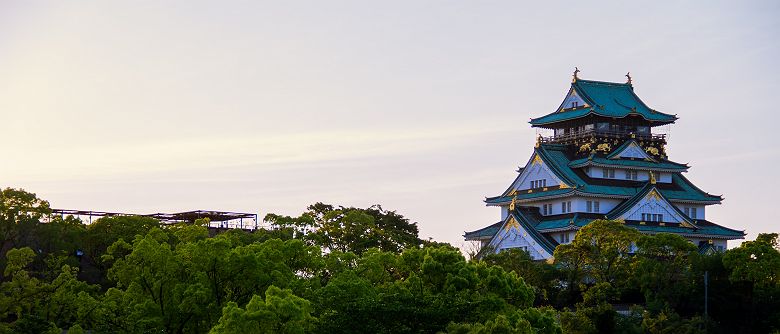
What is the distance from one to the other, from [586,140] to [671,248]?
2011 centimetres

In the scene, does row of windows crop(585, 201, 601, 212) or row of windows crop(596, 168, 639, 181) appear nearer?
row of windows crop(585, 201, 601, 212)

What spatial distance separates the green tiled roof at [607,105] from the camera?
86.5 metres

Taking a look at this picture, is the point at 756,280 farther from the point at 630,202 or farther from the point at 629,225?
the point at 630,202

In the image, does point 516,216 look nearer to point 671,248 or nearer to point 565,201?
point 565,201

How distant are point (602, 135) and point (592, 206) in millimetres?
5657

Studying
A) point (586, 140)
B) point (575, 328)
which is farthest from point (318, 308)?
point (586, 140)

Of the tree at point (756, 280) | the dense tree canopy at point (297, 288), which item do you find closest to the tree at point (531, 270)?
the dense tree canopy at point (297, 288)

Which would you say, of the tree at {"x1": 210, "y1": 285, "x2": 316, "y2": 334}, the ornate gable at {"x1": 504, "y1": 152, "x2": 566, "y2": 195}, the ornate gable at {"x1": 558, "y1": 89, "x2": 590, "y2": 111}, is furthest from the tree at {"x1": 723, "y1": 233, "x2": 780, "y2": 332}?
the tree at {"x1": 210, "y1": 285, "x2": 316, "y2": 334}

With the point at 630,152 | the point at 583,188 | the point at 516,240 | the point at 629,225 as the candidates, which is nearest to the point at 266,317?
the point at 629,225

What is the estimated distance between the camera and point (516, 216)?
82875 mm

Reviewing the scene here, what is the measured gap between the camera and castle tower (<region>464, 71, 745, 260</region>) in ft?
270

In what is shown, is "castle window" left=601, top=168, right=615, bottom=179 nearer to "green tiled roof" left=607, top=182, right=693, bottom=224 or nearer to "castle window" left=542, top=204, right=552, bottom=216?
"green tiled roof" left=607, top=182, right=693, bottom=224

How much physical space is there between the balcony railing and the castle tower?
0.07m

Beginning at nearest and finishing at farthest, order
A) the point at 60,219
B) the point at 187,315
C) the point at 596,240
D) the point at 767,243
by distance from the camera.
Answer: the point at 187,315, the point at 60,219, the point at 767,243, the point at 596,240
